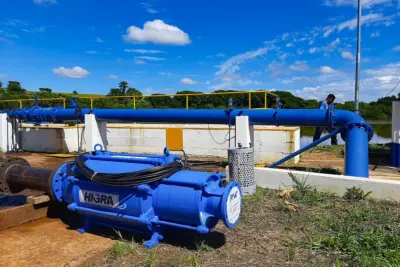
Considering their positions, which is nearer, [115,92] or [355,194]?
[355,194]

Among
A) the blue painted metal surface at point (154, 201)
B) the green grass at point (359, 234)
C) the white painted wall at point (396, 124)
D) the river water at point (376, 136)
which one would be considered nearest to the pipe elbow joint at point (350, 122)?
the green grass at point (359, 234)

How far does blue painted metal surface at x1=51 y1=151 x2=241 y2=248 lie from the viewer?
3.56 metres

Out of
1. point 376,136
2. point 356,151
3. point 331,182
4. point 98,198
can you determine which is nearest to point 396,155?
point 356,151

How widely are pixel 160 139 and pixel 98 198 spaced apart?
7426mm

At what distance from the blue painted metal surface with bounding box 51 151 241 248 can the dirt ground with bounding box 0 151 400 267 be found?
0.24m

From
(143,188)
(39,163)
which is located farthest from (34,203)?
(39,163)

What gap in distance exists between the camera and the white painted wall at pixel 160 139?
956 cm

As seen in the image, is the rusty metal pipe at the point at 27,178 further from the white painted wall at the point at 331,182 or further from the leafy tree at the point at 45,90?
the leafy tree at the point at 45,90

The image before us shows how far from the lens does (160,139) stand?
1144 cm

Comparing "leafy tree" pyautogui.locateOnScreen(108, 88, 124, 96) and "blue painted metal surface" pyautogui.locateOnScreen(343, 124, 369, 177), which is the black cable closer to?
"blue painted metal surface" pyautogui.locateOnScreen(343, 124, 369, 177)

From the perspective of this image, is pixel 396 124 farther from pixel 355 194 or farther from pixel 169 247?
pixel 169 247

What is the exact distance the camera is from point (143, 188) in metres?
3.67

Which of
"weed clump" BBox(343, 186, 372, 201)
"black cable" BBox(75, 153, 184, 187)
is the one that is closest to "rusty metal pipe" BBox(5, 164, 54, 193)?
"black cable" BBox(75, 153, 184, 187)

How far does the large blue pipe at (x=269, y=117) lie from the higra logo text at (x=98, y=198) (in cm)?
436
